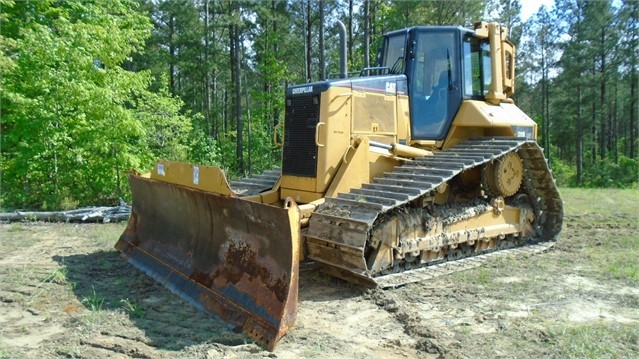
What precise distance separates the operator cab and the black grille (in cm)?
156

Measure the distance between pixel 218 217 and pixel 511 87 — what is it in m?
5.16

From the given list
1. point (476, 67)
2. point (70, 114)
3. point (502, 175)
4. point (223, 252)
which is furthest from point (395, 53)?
point (70, 114)

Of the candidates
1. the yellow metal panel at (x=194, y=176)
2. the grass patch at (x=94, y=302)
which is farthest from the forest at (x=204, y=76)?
the grass patch at (x=94, y=302)

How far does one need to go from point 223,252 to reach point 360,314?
1583 mm

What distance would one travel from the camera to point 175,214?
6387 mm

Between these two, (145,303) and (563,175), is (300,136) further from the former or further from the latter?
(563,175)

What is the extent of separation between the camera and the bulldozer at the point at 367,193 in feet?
16.0

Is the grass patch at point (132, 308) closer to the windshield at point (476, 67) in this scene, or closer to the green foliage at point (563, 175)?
the windshield at point (476, 67)

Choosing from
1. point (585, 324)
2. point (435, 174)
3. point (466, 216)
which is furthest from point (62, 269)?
point (585, 324)

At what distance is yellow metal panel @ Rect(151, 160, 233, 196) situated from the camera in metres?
5.36

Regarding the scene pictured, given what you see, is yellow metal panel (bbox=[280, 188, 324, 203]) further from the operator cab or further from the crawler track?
the operator cab

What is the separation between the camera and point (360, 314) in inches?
187

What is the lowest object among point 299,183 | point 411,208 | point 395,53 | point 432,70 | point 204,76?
point 411,208

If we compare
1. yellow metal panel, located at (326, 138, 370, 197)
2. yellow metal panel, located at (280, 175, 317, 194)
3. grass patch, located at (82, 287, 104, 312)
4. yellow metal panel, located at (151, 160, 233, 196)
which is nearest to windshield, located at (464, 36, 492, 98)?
yellow metal panel, located at (326, 138, 370, 197)
